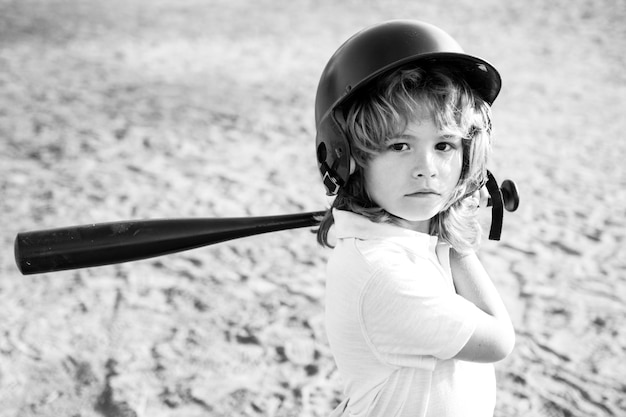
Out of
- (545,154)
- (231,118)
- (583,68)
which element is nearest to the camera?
(545,154)

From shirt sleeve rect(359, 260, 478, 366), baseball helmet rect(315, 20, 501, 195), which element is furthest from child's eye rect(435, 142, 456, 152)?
shirt sleeve rect(359, 260, 478, 366)

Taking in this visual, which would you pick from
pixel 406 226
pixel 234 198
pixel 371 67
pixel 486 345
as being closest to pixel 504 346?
pixel 486 345

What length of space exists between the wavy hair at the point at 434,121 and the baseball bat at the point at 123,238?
0.24 metres

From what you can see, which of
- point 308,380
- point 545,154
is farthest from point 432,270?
point 545,154

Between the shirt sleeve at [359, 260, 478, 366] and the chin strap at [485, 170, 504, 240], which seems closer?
the shirt sleeve at [359, 260, 478, 366]

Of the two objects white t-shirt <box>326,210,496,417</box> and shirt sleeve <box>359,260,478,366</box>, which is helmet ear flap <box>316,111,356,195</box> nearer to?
white t-shirt <box>326,210,496,417</box>

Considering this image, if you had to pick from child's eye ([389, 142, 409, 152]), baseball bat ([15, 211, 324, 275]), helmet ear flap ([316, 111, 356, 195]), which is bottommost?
baseball bat ([15, 211, 324, 275])

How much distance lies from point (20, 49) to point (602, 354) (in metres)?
6.16

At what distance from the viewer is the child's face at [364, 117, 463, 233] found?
5.61ft

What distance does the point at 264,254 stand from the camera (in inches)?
153

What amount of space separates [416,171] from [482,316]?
0.38 meters

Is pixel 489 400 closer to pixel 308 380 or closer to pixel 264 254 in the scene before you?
pixel 308 380

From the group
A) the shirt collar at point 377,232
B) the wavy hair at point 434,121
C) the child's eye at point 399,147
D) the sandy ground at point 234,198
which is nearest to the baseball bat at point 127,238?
the wavy hair at point 434,121

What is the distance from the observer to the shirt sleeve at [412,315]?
63.2 inches
